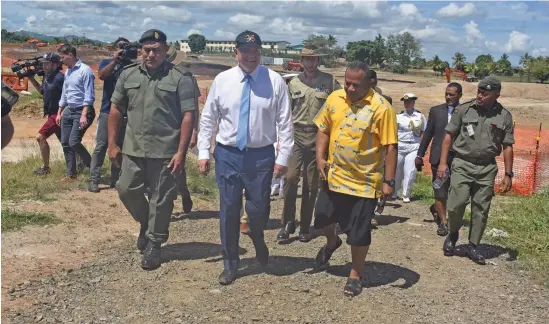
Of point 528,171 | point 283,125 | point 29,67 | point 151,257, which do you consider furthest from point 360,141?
point 528,171

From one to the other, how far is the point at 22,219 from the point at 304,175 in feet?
10.2

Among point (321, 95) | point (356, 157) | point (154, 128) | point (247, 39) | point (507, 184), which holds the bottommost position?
point (507, 184)

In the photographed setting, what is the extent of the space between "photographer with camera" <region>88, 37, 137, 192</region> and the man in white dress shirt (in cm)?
261

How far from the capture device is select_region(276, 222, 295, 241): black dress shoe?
20.7ft

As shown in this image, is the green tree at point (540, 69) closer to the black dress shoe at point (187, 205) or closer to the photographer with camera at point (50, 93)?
the photographer with camera at point (50, 93)

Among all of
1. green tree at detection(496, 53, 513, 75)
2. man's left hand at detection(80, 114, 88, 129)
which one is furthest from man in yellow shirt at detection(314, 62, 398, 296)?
green tree at detection(496, 53, 513, 75)

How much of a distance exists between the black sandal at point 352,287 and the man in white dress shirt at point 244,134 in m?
0.93

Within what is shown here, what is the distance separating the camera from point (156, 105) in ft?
16.4

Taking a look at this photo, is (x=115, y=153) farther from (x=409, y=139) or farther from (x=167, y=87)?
(x=409, y=139)

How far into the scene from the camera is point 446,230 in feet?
23.1

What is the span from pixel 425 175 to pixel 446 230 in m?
4.71

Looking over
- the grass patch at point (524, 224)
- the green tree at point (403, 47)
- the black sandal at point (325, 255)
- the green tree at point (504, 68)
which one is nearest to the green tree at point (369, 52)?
the green tree at point (403, 47)

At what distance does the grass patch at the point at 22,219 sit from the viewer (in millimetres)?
5965

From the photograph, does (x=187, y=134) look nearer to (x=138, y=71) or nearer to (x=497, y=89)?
(x=138, y=71)
